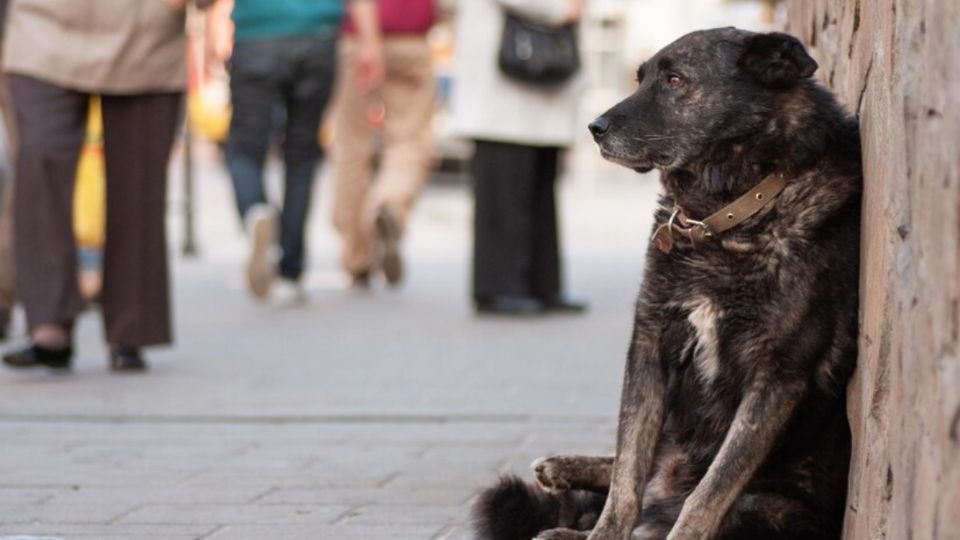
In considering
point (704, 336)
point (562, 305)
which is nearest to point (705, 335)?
point (704, 336)

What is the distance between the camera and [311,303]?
1048 cm

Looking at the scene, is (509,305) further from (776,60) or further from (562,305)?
(776,60)

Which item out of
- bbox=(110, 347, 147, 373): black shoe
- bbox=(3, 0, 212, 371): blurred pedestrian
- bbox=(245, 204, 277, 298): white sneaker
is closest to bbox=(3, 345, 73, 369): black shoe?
bbox=(3, 0, 212, 371): blurred pedestrian

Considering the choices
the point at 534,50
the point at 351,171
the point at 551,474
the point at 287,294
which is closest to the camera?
the point at 551,474

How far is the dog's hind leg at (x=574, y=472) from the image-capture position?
4.26m

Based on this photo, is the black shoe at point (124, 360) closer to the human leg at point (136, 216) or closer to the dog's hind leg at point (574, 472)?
the human leg at point (136, 216)

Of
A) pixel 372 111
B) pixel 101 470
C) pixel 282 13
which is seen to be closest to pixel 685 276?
pixel 101 470

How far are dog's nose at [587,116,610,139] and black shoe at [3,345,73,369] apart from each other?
3.82m

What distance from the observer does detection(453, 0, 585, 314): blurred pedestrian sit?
9.49m

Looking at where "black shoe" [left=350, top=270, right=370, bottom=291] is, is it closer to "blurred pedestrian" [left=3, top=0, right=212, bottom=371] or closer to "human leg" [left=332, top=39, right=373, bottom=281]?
"human leg" [left=332, top=39, right=373, bottom=281]

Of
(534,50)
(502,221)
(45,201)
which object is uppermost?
(534,50)

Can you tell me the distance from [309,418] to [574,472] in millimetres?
2303

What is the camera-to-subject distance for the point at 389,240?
10836 millimetres

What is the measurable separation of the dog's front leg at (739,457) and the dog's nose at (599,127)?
2.30 feet
